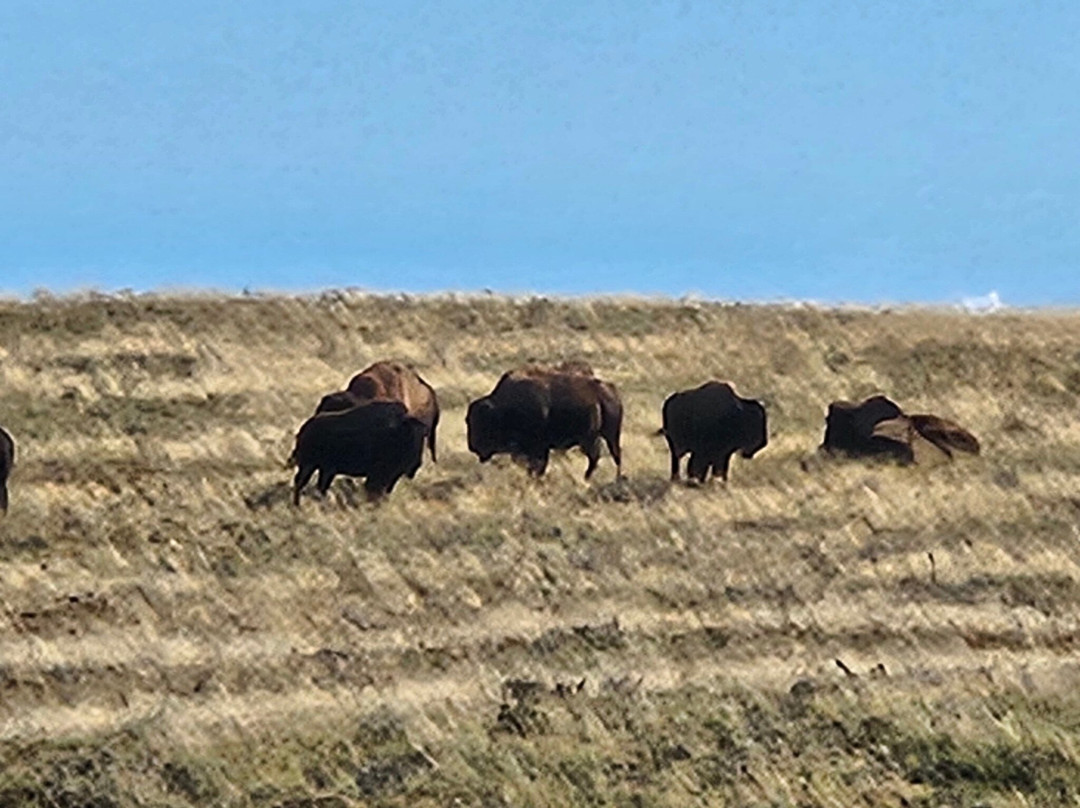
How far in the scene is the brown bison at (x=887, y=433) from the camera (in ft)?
90.4

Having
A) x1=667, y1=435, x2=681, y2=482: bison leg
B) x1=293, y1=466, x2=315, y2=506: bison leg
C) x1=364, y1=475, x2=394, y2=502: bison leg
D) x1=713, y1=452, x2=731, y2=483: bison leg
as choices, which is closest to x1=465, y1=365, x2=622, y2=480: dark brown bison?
x1=667, y1=435, x2=681, y2=482: bison leg

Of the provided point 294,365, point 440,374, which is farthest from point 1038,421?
point 294,365

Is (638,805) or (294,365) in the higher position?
(294,365)

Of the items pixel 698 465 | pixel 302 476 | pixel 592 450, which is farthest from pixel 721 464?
pixel 302 476

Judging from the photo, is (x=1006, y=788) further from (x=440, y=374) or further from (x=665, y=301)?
(x=665, y=301)

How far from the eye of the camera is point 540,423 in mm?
26250

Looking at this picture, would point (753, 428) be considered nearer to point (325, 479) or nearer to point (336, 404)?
point (336, 404)

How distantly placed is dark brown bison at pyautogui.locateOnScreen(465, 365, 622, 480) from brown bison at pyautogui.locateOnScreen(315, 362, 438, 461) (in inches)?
25.9

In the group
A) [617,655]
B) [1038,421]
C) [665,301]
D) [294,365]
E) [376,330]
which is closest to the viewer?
[617,655]

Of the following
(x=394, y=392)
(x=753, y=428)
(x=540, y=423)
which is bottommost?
(x=753, y=428)

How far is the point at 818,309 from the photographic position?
Answer: 43719 mm

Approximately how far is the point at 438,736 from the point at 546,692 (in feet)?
3.73

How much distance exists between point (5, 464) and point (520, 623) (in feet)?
27.8

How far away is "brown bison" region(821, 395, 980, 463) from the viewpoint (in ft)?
90.4
